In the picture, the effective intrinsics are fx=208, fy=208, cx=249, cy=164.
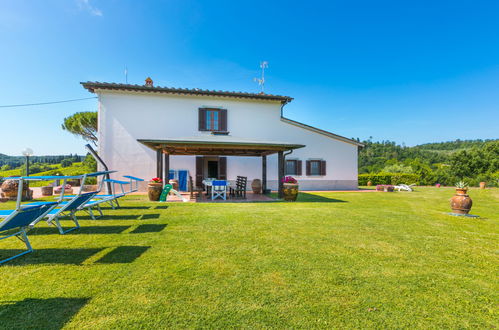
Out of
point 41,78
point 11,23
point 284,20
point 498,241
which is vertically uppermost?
point 284,20

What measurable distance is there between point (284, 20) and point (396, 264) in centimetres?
1515

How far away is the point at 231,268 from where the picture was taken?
2.67 meters

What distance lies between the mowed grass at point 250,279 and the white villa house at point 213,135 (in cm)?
748

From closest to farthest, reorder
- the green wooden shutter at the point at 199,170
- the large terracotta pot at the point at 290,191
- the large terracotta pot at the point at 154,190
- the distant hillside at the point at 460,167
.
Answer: the large terracotta pot at the point at 154,190
the large terracotta pot at the point at 290,191
the green wooden shutter at the point at 199,170
the distant hillside at the point at 460,167

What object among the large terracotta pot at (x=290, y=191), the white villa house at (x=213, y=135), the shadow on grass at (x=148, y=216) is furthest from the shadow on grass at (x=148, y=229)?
the white villa house at (x=213, y=135)

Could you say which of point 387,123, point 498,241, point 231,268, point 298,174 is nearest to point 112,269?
point 231,268

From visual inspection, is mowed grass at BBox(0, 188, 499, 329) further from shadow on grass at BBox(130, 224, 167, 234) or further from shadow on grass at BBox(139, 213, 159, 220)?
shadow on grass at BBox(139, 213, 159, 220)

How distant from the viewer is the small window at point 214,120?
44.9ft

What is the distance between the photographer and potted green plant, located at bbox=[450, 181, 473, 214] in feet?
20.7

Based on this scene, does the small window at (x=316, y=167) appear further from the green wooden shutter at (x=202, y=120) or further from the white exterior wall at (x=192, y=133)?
the green wooden shutter at (x=202, y=120)

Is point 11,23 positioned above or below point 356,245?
above

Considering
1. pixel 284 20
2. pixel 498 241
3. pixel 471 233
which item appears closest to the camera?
pixel 498 241

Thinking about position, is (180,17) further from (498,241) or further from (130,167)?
(498,241)

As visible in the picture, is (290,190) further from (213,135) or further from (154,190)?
(213,135)
